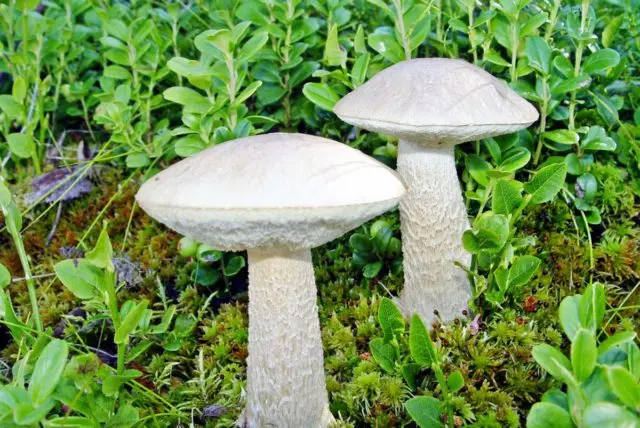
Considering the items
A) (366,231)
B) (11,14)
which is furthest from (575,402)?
(11,14)

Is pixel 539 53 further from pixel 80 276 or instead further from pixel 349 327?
pixel 80 276

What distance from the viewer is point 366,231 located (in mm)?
2002

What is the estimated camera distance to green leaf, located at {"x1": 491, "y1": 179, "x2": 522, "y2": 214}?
1.52 metres

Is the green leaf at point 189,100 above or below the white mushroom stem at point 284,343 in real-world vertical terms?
above

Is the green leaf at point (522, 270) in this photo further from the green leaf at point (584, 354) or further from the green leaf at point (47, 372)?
the green leaf at point (47, 372)

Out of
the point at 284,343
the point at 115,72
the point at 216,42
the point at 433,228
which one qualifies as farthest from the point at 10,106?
the point at 433,228

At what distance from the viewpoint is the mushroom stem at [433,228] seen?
1729 millimetres

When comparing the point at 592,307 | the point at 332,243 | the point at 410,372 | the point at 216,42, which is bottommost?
the point at 332,243

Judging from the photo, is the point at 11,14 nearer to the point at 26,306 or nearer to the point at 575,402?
the point at 26,306

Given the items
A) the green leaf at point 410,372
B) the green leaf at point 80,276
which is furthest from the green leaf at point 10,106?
the green leaf at point 410,372

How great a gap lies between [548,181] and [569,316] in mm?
486

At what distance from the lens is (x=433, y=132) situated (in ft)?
4.85

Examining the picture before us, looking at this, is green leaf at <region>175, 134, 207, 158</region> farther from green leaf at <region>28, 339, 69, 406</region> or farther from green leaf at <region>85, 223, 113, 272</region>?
green leaf at <region>28, 339, 69, 406</region>

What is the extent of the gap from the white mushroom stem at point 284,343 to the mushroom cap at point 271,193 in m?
0.14
